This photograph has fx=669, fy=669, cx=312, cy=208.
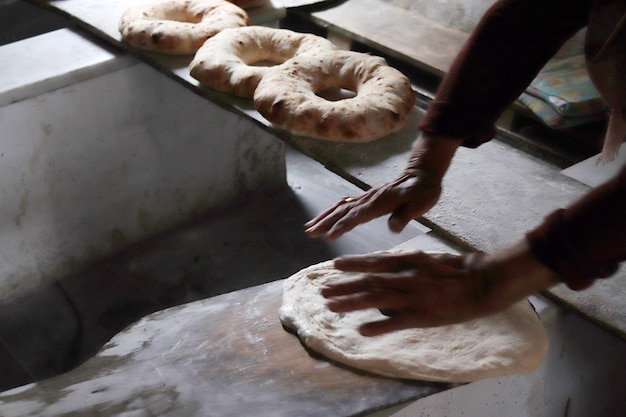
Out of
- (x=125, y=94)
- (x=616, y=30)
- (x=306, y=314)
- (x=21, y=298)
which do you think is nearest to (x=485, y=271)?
(x=306, y=314)

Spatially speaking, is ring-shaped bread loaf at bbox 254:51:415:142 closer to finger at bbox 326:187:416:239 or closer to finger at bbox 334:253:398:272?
finger at bbox 326:187:416:239

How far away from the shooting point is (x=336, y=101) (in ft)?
7.40

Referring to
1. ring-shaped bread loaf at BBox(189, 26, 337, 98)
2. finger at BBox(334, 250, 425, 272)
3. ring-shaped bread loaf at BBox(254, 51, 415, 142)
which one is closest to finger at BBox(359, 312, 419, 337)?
finger at BBox(334, 250, 425, 272)

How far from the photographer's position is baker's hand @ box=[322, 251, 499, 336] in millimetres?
1165

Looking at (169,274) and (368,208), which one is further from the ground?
(368,208)

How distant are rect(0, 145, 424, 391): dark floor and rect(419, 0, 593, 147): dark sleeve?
1384mm

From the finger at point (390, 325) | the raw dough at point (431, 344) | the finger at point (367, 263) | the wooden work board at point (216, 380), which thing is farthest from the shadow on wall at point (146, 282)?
the finger at point (390, 325)

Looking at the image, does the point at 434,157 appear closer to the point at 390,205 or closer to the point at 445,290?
the point at 390,205

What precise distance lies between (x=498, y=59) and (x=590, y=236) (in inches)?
23.0

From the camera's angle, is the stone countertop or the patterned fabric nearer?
the stone countertop

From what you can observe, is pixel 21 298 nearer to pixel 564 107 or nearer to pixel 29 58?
pixel 29 58

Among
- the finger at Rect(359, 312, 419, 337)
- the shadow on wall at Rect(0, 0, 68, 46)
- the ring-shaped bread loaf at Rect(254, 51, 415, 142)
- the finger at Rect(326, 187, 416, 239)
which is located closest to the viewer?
the finger at Rect(359, 312, 419, 337)

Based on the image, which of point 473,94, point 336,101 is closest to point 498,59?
point 473,94

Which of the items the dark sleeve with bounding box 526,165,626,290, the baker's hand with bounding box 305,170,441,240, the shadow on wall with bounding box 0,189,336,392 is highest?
the dark sleeve with bounding box 526,165,626,290
